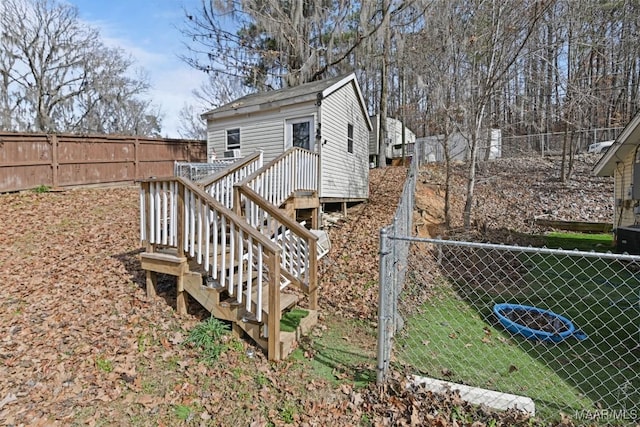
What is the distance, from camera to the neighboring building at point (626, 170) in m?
Answer: 8.73

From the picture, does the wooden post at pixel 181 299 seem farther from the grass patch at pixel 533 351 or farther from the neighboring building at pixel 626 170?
the neighboring building at pixel 626 170

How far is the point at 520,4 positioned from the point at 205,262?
836 cm

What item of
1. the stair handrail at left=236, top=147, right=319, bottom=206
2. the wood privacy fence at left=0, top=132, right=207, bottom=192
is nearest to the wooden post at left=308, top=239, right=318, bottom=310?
the stair handrail at left=236, top=147, right=319, bottom=206

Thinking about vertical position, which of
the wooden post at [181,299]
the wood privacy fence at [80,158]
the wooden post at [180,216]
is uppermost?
the wood privacy fence at [80,158]

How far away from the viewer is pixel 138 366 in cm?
321

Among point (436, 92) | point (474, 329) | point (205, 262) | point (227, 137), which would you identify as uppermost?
point (436, 92)

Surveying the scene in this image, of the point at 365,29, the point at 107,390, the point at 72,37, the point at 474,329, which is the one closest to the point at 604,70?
the point at 365,29

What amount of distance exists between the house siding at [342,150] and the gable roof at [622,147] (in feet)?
24.1

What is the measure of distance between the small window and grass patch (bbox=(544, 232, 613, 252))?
32.3 feet

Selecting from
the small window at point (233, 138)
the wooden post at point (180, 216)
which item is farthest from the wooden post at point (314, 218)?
the wooden post at point (180, 216)

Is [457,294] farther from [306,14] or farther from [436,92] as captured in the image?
[306,14]

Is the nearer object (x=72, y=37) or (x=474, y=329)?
(x=474, y=329)

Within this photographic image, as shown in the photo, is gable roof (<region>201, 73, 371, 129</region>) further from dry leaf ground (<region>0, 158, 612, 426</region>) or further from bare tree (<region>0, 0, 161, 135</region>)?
bare tree (<region>0, 0, 161, 135</region>)

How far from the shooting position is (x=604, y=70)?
17406 millimetres
